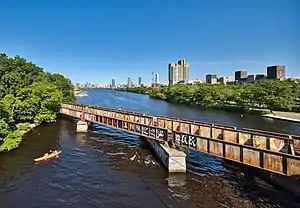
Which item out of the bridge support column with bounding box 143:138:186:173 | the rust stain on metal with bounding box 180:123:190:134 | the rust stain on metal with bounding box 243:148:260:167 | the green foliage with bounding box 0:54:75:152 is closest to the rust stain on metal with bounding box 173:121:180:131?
the rust stain on metal with bounding box 180:123:190:134

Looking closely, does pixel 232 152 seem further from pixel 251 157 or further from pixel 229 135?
pixel 229 135

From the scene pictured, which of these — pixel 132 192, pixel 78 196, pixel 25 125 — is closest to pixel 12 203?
pixel 78 196

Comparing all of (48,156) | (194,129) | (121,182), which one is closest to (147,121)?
(194,129)

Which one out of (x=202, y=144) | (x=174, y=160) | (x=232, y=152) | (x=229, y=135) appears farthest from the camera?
(x=174, y=160)

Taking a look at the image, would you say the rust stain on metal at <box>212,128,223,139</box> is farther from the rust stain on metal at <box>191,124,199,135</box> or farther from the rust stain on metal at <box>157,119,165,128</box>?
the rust stain on metal at <box>157,119,165,128</box>

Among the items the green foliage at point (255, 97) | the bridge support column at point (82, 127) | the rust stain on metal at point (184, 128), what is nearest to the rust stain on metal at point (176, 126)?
the rust stain on metal at point (184, 128)

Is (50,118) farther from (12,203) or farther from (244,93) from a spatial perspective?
(244,93)
